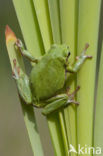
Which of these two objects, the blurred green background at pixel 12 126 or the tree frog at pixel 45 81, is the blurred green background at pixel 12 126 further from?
the tree frog at pixel 45 81

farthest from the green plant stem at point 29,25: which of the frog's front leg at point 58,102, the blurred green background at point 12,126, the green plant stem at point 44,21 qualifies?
the blurred green background at point 12,126

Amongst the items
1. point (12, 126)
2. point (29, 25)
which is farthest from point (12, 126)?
point (29, 25)

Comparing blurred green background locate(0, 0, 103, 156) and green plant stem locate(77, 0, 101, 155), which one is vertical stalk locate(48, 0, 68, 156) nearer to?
green plant stem locate(77, 0, 101, 155)

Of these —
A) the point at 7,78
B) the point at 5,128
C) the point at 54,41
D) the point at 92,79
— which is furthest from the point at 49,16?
the point at 5,128

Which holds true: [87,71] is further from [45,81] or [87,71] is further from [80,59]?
[45,81]

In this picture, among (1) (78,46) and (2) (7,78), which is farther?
(2) (7,78)

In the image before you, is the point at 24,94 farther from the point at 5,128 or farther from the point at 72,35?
the point at 5,128
